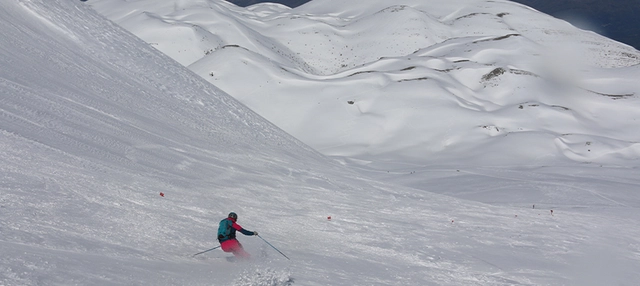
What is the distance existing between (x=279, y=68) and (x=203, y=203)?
3510 cm

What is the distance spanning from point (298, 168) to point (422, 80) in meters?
26.1

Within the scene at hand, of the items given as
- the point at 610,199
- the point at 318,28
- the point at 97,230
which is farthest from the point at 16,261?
the point at 318,28

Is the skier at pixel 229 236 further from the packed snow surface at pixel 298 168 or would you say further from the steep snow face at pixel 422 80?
the steep snow face at pixel 422 80

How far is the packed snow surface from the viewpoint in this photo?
1214cm

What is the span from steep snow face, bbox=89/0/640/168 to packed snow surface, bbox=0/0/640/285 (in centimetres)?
23

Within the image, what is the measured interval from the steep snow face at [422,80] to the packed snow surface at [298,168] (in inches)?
9.2

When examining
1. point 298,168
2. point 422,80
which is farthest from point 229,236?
point 422,80

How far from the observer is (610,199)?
24531 mm

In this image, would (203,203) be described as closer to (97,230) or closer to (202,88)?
(97,230)

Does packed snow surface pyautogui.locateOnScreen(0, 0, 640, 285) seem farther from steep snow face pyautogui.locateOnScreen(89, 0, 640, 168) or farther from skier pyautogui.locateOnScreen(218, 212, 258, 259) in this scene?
skier pyautogui.locateOnScreen(218, 212, 258, 259)

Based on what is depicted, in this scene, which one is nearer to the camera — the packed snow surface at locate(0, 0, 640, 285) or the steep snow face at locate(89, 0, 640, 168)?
the packed snow surface at locate(0, 0, 640, 285)

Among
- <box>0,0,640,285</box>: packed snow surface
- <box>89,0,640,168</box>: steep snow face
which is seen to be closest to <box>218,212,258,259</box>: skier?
<box>0,0,640,285</box>: packed snow surface

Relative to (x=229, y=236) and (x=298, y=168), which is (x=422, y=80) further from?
(x=229, y=236)

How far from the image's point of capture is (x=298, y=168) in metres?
24.3
